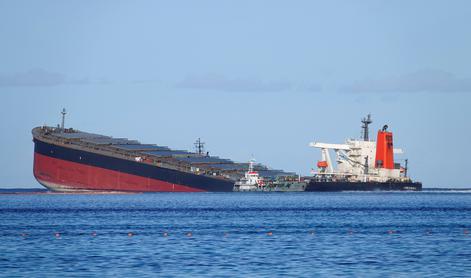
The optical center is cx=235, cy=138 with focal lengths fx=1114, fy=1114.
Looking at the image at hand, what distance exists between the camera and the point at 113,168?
575ft

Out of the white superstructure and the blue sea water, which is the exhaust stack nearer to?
the white superstructure

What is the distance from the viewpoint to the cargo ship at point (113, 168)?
17588cm

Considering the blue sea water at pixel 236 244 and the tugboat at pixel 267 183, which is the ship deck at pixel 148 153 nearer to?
the tugboat at pixel 267 183

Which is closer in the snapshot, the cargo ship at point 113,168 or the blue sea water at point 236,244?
the blue sea water at point 236,244

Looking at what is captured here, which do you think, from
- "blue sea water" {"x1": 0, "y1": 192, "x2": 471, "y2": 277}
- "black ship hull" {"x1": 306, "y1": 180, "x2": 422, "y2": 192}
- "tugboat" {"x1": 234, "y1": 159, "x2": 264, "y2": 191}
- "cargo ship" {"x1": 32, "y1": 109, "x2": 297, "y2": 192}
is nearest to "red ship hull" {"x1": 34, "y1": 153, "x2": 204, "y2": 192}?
"cargo ship" {"x1": 32, "y1": 109, "x2": 297, "y2": 192}

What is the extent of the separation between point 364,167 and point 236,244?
12889 centimetres

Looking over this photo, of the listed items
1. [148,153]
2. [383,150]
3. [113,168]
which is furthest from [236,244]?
[383,150]

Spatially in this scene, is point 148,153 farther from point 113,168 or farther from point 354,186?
point 354,186

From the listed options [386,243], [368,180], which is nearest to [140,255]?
[386,243]

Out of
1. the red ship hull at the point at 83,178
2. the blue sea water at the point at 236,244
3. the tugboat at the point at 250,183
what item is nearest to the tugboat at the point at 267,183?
the tugboat at the point at 250,183

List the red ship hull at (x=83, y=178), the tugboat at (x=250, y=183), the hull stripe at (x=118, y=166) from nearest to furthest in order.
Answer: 1. the hull stripe at (x=118, y=166)
2. the red ship hull at (x=83, y=178)
3. the tugboat at (x=250, y=183)

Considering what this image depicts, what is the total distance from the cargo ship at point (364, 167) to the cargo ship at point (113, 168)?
54.4ft

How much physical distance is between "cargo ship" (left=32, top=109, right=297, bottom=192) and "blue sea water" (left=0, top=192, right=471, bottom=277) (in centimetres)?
7023

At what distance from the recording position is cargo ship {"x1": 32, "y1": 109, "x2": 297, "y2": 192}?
175875 millimetres
